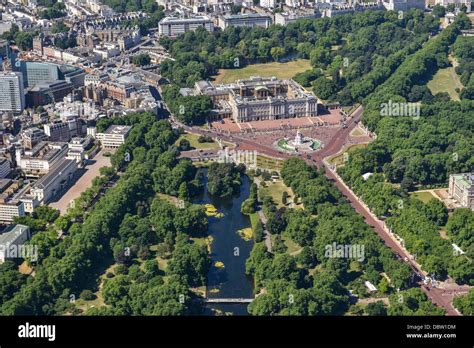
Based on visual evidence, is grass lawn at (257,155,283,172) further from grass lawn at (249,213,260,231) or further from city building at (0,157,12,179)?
city building at (0,157,12,179)

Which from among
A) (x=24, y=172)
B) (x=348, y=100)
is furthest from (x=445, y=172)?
(x=24, y=172)

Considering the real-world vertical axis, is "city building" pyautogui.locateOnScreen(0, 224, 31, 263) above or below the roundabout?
below

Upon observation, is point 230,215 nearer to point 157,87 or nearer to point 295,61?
point 157,87

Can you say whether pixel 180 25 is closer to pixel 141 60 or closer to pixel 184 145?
pixel 141 60

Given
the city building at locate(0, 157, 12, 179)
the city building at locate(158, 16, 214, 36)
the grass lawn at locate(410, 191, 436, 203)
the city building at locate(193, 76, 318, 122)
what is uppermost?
the city building at locate(158, 16, 214, 36)

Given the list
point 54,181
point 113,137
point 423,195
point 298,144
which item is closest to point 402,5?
point 298,144

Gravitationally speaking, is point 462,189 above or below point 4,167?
below

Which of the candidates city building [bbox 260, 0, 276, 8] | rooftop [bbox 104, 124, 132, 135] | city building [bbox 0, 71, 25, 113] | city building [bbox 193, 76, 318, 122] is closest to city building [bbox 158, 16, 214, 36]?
city building [bbox 260, 0, 276, 8]
